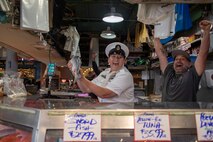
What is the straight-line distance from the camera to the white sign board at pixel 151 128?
104 centimetres

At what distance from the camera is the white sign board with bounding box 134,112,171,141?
104 cm

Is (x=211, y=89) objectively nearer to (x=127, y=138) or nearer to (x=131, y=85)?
(x=131, y=85)

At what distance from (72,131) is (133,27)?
8441 mm

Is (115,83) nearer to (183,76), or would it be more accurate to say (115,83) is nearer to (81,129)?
(183,76)

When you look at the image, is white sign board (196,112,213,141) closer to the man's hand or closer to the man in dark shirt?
the man's hand

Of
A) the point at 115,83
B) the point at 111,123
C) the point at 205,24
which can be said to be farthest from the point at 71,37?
the point at 111,123

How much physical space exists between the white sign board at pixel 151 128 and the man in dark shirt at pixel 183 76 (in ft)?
4.21

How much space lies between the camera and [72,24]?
247 inches

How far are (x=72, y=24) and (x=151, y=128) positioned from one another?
5524 millimetres

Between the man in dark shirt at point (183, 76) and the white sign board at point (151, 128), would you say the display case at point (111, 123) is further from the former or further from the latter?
the man in dark shirt at point (183, 76)

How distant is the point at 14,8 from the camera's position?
2.29m

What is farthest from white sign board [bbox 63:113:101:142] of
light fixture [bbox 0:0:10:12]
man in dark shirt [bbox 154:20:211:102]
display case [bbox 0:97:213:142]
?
man in dark shirt [bbox 154:20:211:102]

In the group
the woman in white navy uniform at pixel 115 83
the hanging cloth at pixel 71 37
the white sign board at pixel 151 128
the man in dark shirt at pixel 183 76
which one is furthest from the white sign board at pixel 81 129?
the hanging cloth at pixel 71 37

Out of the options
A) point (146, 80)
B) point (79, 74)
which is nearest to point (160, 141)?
point (79, 74)
